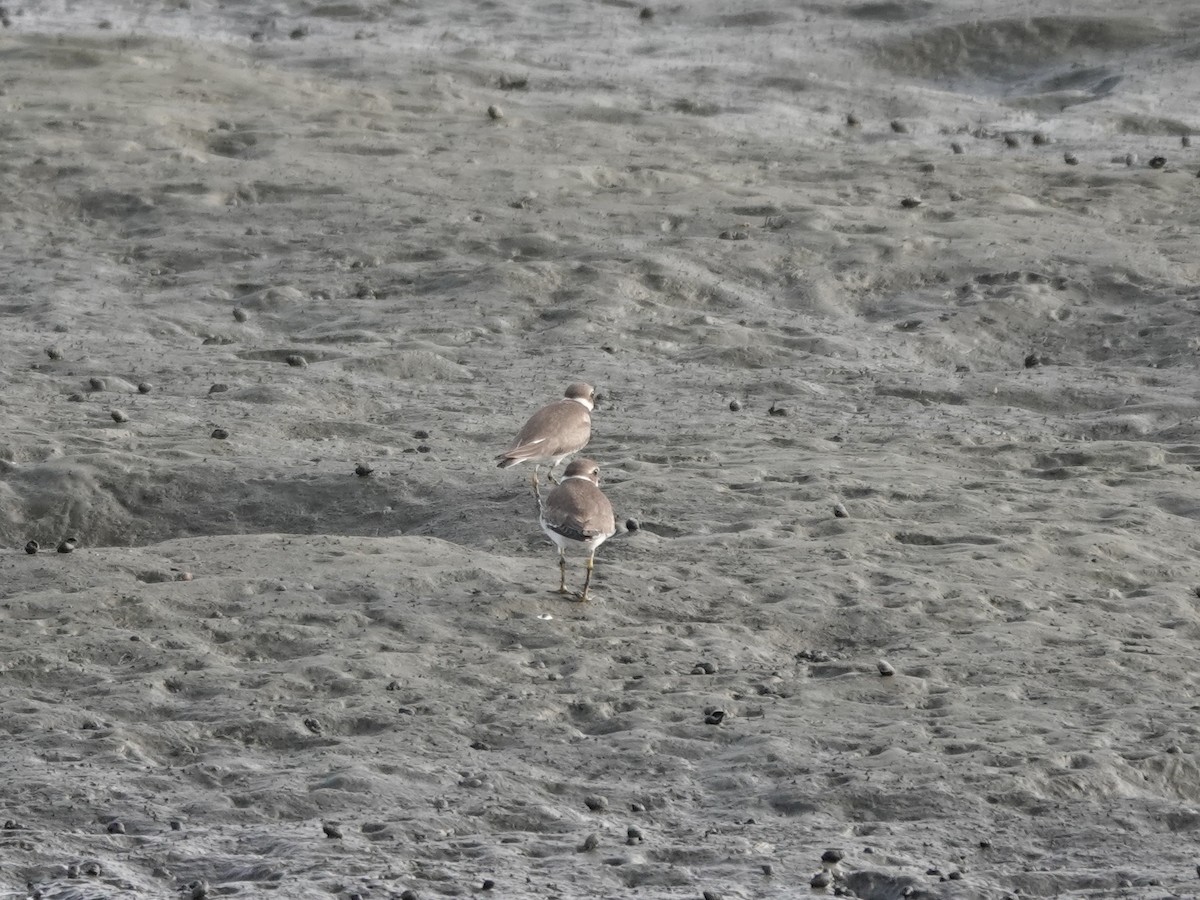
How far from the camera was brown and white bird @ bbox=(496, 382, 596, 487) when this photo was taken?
32.2ft

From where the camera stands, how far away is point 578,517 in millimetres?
8461

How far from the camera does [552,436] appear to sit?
9875 mm

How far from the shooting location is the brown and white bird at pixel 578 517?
845 centimetres

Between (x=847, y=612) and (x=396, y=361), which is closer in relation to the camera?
(x=847, y=612)

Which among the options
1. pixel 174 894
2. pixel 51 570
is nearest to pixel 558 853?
pixel 174 894

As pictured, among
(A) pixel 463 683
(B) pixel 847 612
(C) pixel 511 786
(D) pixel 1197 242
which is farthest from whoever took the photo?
(D) pixel 1197 242

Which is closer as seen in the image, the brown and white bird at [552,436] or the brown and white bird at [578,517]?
the brown and white bird at [578,517]

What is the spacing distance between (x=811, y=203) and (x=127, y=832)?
9902mm

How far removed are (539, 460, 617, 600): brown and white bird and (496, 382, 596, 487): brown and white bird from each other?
925 mm

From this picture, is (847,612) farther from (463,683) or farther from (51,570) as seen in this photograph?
(51,570)

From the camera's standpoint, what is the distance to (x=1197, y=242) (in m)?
14.8

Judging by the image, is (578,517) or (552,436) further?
(552,436)

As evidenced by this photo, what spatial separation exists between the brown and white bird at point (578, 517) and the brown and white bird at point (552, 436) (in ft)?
3.03

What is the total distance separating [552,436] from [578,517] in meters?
1.47
